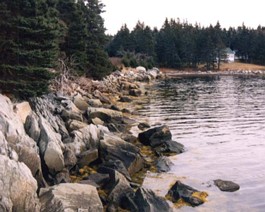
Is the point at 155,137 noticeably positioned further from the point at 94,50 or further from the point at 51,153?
the point at 94,50

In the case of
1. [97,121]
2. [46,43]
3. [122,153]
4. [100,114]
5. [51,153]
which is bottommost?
[122,153]

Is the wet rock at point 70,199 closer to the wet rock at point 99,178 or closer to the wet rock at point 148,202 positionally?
the wet rock at point 148,202

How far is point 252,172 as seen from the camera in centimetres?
1839

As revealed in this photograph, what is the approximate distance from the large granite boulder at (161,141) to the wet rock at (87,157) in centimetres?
503

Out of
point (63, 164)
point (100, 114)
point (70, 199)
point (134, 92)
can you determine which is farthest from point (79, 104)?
point (134, 92)

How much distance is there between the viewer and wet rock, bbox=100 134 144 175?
18.3m

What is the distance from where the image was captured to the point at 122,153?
61.9 feet

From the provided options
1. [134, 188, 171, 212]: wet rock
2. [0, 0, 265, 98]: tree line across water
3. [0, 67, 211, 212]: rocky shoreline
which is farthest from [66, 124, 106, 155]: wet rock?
[134, 188, 171, 212]: wet rock

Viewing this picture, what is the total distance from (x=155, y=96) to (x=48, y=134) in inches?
1381

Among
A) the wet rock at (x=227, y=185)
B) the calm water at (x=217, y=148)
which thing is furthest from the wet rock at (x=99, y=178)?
the wet rock at (x=227, y=185)

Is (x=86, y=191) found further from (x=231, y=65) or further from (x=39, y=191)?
(x=231, y=65)

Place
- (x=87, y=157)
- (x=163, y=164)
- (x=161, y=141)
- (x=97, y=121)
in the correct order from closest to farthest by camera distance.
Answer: (x=87, y=157)
(x=163, y=164)
(x=161, y=141)
(x=97, y=121)

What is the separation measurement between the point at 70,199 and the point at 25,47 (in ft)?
41.0

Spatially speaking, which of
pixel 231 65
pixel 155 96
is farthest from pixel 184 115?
pixel 231 65
